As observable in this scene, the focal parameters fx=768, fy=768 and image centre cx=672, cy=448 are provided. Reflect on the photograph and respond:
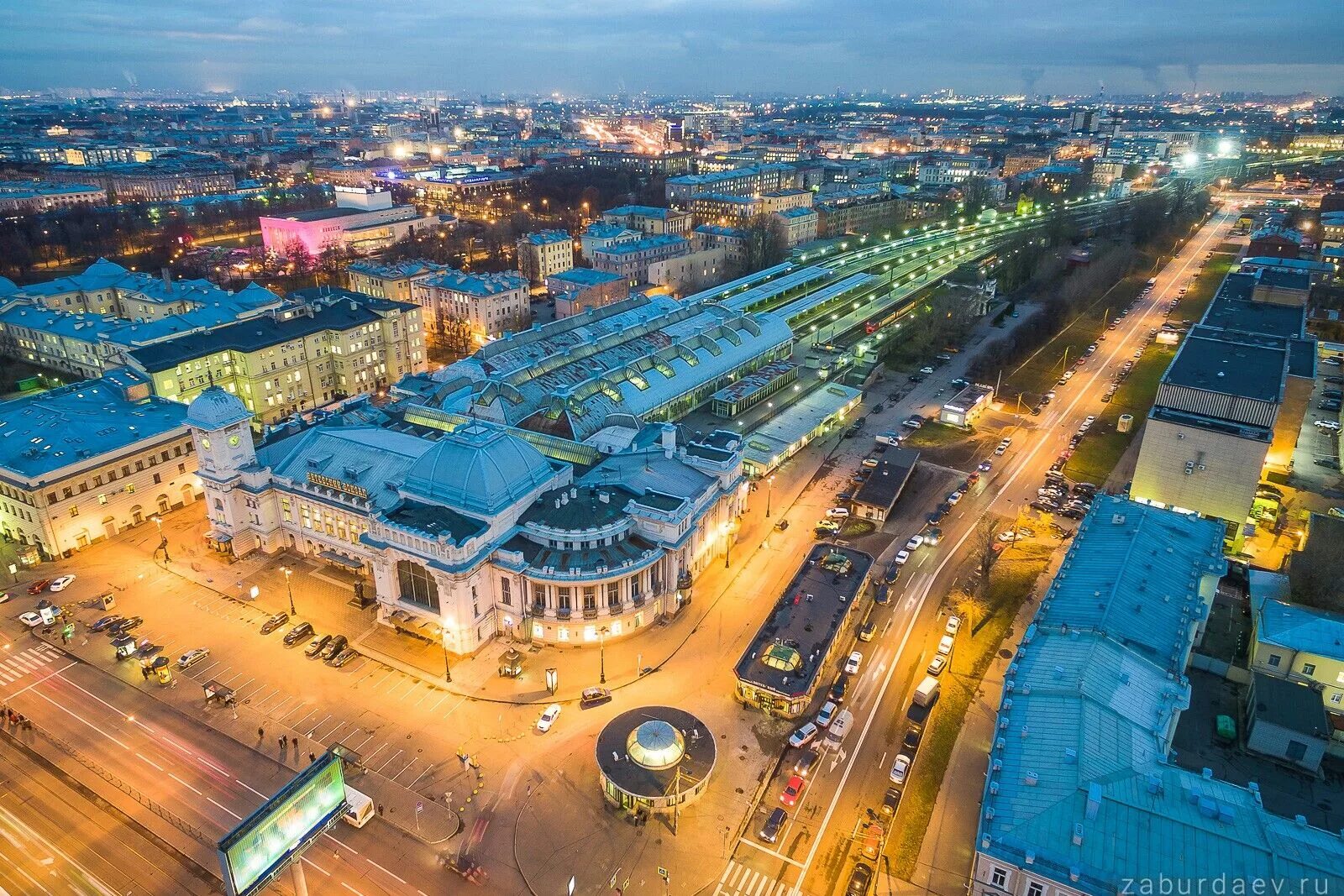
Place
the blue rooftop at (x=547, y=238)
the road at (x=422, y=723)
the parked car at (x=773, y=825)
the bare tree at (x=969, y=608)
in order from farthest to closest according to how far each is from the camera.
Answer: the blue rooftop at (x=547, y=238) < the bare tree at (x=969, y=608) < the parked car at (x=773, y=825) < the road at (x=422, y=723)

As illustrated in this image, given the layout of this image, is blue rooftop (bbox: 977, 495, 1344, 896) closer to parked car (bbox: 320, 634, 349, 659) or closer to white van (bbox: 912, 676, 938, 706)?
white van (bbox: 912, 676, 938, 706)

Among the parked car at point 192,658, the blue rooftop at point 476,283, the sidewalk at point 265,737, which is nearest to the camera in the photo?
the sidewalk at point 265,737

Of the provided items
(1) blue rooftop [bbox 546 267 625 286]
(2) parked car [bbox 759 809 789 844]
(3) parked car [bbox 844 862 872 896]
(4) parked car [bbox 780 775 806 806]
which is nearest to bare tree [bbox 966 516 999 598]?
(4) parked car [bbox 780 775 806 806]

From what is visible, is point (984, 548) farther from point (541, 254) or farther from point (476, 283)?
point (541, 254)

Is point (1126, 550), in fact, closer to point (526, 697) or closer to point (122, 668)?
point (526, 697)

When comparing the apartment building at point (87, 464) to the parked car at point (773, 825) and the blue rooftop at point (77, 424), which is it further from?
the parked car at point (773, 825)

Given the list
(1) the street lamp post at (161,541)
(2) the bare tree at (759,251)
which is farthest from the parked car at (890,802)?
(2) the bare tree at (759,251)

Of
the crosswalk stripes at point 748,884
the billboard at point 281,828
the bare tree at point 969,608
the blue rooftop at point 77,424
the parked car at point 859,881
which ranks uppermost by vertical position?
the blue rooftop at point 77,424
